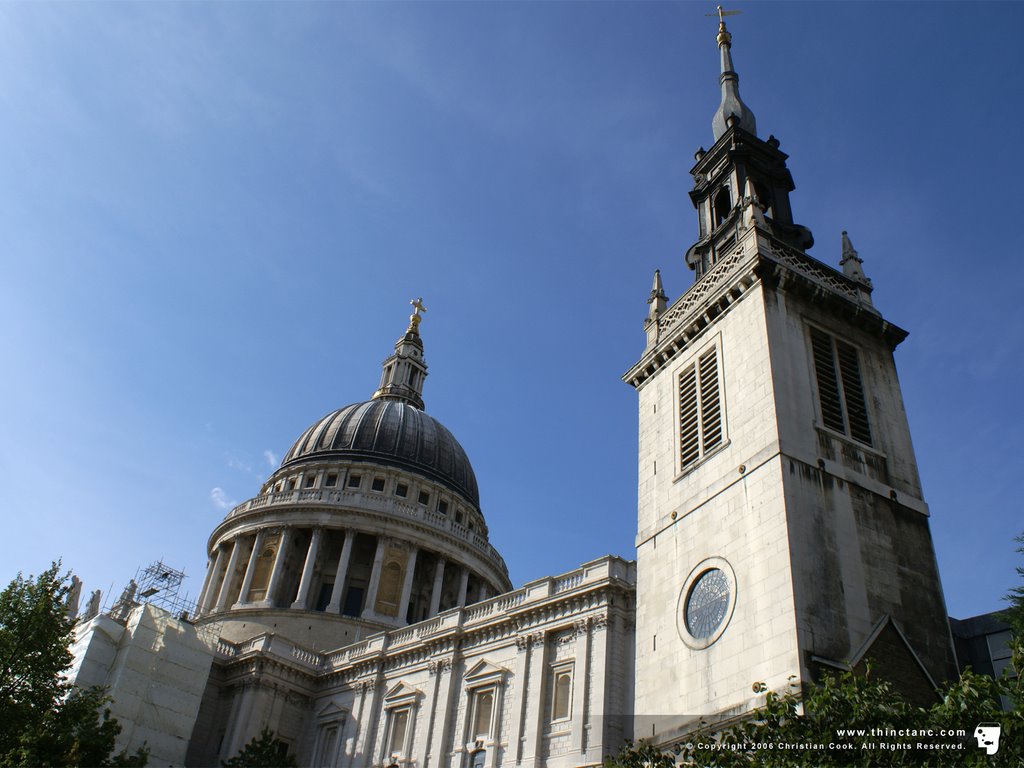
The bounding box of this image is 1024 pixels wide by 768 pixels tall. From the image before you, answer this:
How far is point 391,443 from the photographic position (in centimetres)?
7062

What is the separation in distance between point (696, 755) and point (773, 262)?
14519 millimetres

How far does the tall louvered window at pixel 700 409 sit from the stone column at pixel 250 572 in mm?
42119

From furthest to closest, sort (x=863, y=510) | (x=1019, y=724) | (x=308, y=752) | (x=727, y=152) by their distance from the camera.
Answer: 1. (x=308, y=752)
2. (x=727, y=152)
3. (x=863, y=510)
4. (x=1019, y=724)

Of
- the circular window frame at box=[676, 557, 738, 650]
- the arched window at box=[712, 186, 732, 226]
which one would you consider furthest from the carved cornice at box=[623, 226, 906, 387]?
the circular window frame at box=[676, 557, 738, 650]

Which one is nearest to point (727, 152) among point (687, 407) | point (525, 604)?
point (687, 407)

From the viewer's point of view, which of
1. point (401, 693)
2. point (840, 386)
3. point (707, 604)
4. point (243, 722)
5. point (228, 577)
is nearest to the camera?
point (707, 604)

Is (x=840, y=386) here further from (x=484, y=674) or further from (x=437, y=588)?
(x=437, y=588)

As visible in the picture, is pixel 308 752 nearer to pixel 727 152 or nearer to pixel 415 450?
pixel 415 450

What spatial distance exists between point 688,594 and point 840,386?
24.1ft

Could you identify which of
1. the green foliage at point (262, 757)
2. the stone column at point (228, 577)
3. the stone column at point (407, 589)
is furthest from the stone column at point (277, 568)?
the green foliage at point (262, 757)

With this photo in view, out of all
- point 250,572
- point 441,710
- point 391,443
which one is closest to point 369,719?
point 441,710

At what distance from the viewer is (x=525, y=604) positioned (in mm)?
37375

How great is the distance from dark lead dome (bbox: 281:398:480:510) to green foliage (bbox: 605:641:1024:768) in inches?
2140

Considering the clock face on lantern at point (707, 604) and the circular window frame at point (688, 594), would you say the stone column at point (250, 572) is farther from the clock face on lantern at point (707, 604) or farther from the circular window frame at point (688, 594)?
the clock face on lantern at point (707, 604)
